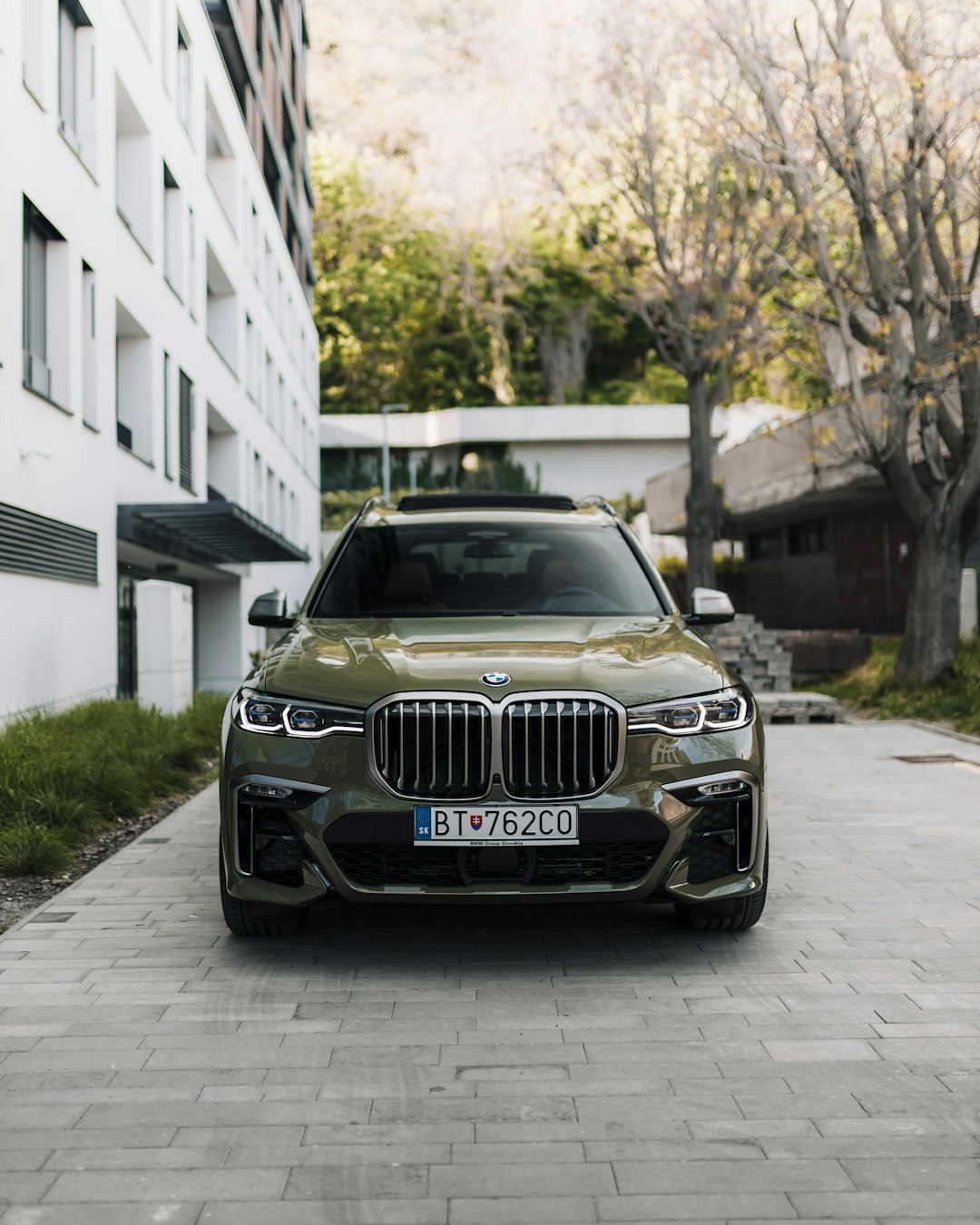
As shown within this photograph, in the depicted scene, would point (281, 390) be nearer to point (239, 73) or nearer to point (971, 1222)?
point (239, 73)

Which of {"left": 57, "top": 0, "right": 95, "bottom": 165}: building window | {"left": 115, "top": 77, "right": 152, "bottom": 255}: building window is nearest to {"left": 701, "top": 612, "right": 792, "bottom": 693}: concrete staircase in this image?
{"left": 115, "top": 77, "right": 152, "bottom": 255}: building window

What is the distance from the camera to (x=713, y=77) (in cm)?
1892

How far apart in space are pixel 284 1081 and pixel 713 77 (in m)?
17.8

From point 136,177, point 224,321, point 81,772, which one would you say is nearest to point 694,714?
point 81,772

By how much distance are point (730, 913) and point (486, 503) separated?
303 centimetres

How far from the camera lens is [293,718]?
16.7 ft

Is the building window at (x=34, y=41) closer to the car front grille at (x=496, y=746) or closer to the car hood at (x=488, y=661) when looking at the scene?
the car hood at (x=488, y=661)

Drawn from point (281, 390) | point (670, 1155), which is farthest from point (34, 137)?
point (281, 390)

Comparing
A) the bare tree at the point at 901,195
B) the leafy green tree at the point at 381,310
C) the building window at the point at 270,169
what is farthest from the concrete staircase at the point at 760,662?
the leafy green tree at the point at 381,310

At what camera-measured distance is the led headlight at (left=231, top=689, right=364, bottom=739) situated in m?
4.98

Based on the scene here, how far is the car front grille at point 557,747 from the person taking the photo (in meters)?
4.92

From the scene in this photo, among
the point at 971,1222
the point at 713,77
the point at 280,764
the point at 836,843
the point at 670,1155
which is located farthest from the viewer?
the point at 713,77

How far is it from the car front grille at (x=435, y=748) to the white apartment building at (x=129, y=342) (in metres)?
8.52

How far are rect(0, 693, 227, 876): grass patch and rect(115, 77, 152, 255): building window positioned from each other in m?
9.41
